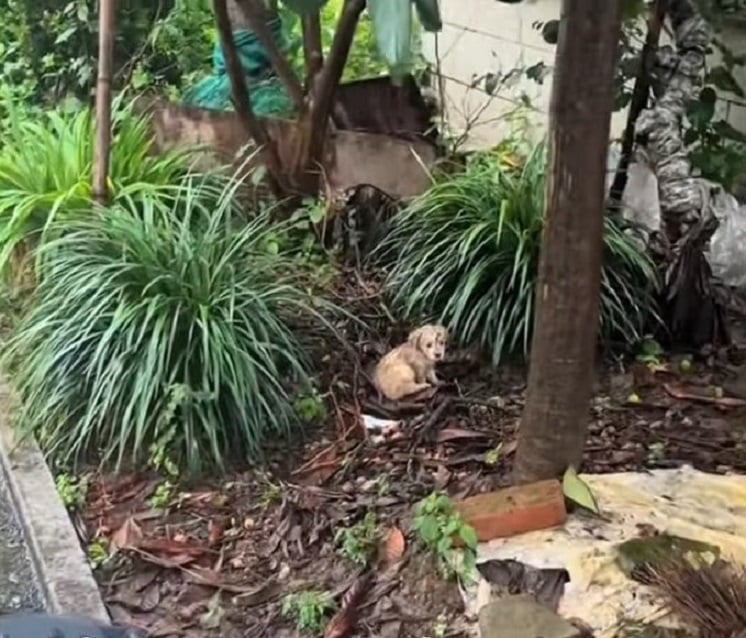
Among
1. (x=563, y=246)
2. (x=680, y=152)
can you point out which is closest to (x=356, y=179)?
(x=680, y=152)

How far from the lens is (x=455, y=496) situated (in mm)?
3268

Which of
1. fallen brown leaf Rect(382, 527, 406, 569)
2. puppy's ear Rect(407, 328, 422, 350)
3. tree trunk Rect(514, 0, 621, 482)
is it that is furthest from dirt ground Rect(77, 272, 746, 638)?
tree trunk Rect(514, 0, 621, 482)

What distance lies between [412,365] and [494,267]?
537 millimetres

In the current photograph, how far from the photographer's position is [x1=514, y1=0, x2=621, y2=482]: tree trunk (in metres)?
2.59

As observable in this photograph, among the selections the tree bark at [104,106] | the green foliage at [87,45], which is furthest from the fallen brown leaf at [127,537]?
the green foliage at [87,45]

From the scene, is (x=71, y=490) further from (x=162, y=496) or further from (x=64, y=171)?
(x=64, y=171)

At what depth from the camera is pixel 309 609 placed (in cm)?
286

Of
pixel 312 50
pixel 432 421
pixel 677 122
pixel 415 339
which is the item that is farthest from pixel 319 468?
pixel 312 50

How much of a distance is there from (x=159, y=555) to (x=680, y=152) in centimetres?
234

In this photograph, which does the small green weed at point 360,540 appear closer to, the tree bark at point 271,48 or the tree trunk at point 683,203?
the tree trunk at point 683,203

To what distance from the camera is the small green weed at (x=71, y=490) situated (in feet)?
11.5

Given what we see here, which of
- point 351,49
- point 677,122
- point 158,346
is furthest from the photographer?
point 351,49

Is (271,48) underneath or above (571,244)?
above

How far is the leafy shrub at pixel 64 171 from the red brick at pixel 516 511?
199 cm
